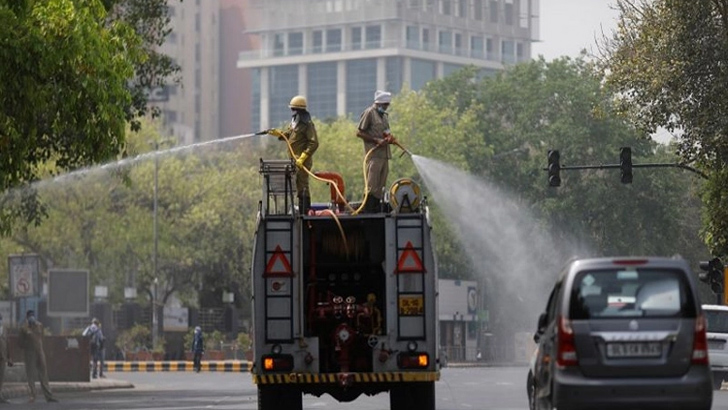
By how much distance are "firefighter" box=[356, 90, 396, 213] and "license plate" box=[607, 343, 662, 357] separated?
5.11m

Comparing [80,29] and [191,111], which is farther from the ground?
[191,111]

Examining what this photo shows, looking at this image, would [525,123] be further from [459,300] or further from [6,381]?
[6,381]

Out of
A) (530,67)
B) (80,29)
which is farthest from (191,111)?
(80,29)

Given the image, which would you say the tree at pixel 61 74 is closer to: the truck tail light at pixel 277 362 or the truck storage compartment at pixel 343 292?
the truck storage compartment at pixel 343 292

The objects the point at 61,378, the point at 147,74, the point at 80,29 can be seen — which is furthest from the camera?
the point at 61,378

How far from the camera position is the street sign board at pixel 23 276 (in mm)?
46969

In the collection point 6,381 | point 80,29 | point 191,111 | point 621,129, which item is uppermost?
point 191,111

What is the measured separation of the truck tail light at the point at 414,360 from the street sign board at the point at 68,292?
32700mm

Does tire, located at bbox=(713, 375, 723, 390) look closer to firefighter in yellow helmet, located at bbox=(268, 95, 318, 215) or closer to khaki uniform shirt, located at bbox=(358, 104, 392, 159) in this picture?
khaki uniform shirt, located at bbox=(358, 104, 392, 159)

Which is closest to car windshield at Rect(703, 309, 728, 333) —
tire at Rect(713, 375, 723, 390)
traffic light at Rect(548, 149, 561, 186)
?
tire at Rect(713, 375, 723, 390)

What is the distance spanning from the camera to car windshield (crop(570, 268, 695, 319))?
19344 millimetres

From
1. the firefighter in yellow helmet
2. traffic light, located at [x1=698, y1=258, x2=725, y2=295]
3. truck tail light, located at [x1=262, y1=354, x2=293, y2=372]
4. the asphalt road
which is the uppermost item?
the firefighter in yellow helmet

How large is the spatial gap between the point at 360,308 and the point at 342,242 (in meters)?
0.78

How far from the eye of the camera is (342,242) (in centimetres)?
2295
